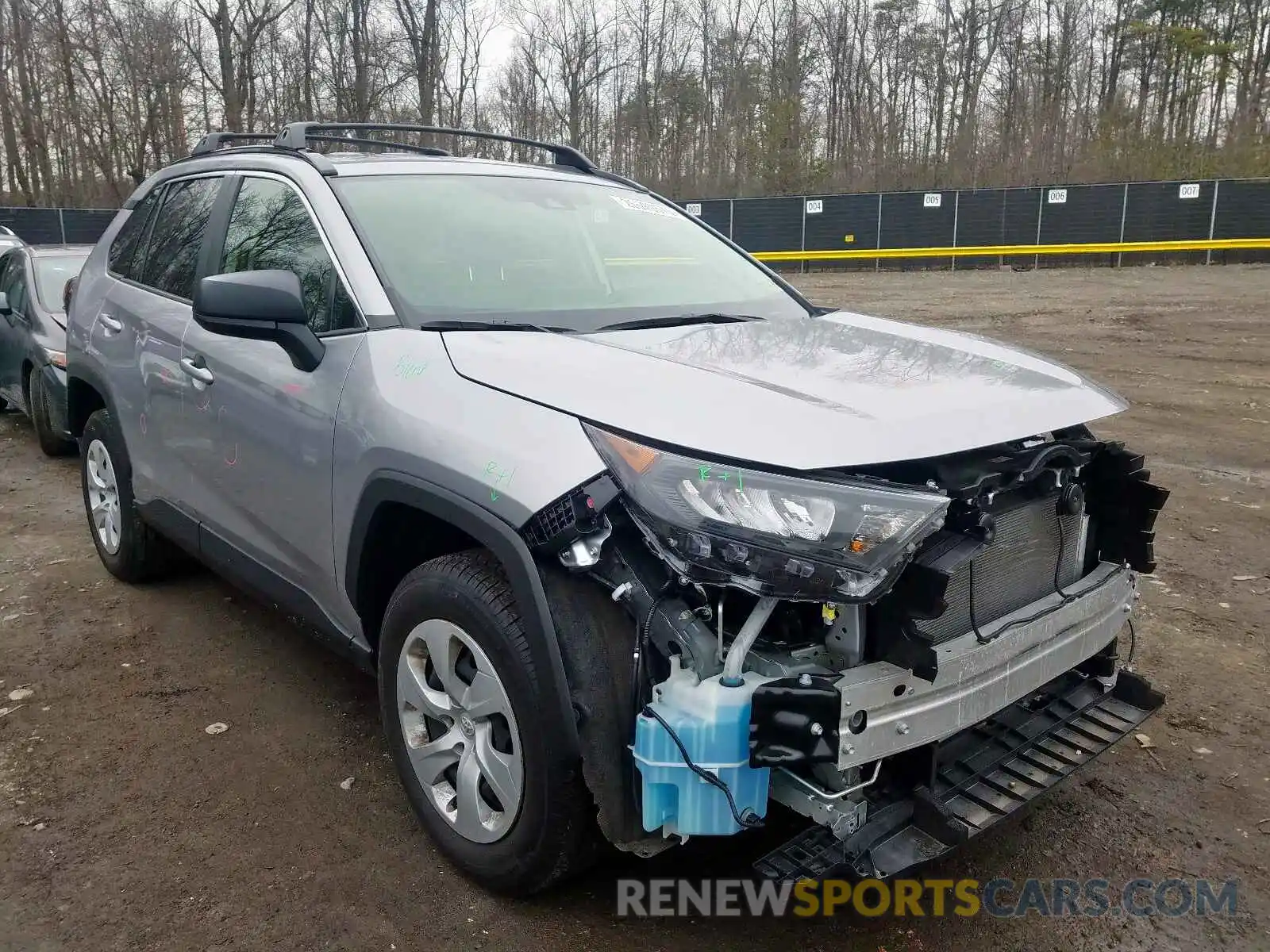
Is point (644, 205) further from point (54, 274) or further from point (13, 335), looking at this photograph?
point (13, 335)

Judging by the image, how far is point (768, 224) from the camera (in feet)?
102

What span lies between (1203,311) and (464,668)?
54.8ft

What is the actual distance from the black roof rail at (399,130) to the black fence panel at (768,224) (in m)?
27.0

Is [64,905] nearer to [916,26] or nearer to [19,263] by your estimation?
[19,263]

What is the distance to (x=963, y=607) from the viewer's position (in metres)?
2.25

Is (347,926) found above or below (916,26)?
below

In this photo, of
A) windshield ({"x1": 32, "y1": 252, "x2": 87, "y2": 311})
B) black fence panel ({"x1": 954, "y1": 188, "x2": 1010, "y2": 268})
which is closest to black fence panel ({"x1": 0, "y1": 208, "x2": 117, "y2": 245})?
windshield ({"x1": 32, "y1": 252, "x2": 87, "y2": 311})

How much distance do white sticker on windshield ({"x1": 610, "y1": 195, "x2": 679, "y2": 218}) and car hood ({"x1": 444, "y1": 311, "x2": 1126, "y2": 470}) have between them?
44.4 inches

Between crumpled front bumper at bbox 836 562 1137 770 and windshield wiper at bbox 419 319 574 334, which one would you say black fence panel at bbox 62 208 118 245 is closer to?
windshield wiper at bbox 419 319 574 334

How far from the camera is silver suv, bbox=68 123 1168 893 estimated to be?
2.04 meters

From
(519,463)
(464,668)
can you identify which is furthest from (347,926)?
(519,463)

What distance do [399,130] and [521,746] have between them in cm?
261

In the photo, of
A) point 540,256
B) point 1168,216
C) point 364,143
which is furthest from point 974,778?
point 1168,216

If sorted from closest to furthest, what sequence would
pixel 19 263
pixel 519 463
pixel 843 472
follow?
pixel 843 472 → pixel 519 463 → pixel 19 263
